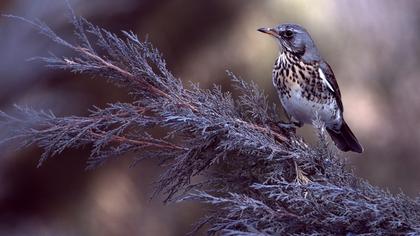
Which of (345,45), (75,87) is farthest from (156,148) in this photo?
(345,45)

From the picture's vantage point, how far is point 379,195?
1.79m

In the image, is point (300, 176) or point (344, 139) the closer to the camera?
point (300, 176)

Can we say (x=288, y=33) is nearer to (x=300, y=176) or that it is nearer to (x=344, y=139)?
(x=344, y=139)

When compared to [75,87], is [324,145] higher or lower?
lower

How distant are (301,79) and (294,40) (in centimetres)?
21

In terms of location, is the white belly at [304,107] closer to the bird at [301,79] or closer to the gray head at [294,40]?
the bird at [301,79]

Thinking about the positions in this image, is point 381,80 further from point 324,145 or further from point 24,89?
point 324,145

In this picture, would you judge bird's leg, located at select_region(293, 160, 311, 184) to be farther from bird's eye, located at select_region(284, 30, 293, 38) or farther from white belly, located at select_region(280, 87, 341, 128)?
bird's eye, located at select_region(284, 30, 293, 38)

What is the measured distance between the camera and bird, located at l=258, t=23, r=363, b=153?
9.69ft

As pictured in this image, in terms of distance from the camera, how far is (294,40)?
3053 millimetres

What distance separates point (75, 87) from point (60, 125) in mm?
2719

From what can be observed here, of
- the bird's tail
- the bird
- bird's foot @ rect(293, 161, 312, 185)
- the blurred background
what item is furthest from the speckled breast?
the blurred background

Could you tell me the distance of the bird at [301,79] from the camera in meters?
2.95

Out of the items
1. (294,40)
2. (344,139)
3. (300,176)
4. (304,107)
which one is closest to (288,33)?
(294,40)
